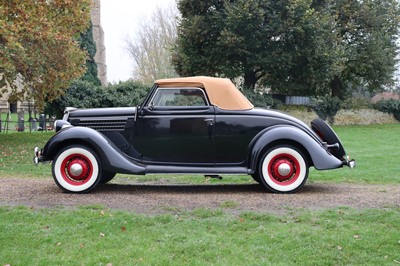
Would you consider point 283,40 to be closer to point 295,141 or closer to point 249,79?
point 249,79

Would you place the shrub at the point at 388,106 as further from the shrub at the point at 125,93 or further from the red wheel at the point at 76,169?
the red wheel at the point at 76,169

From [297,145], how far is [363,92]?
3917 cm

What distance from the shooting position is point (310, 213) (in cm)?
684

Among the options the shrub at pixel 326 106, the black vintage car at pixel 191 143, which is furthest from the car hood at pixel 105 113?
the shrub at pixel 326 106

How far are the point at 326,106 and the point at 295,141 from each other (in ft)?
93.1

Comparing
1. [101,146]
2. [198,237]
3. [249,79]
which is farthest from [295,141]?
[249,79]

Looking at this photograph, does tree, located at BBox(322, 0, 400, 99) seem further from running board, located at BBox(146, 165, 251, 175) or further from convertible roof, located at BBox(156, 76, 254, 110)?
running board, located at BBox(146, 165, 251, 175)

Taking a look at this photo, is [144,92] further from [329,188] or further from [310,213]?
[310,213]

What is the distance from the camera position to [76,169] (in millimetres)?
8508

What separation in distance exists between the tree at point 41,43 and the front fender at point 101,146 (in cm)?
821

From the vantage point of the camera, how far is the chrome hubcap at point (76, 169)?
335 inches

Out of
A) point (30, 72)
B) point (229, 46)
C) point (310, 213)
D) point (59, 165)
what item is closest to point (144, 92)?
point (229, 46)

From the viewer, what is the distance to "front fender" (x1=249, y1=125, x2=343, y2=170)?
850 centimetres

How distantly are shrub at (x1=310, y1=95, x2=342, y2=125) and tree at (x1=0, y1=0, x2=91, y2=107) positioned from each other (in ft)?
64.0
